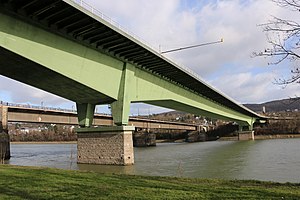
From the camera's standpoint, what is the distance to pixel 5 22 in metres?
20.7

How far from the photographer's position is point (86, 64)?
28.0m

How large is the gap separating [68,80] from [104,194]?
1892cm

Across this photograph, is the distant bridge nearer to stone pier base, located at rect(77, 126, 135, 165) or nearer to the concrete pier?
stone pier base, located at rect(77, 126, 135, 165)

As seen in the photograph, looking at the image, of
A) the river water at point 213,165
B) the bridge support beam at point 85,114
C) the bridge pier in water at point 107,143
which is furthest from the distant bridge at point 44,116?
→ the bridge pier in water at point 107,143

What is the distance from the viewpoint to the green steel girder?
71.8 ft

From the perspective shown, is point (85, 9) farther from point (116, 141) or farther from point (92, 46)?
point (116, 141)

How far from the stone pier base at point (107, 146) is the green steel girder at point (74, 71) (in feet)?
5.15

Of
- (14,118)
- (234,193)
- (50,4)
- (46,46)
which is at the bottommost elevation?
(234,193)

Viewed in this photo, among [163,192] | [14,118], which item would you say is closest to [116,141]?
[163,192]

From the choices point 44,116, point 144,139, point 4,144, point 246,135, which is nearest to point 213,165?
point 4,144

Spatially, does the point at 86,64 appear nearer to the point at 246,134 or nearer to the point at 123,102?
the point at 123,102

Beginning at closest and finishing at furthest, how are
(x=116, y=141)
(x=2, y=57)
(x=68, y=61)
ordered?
(x=2, y=57)
(x=68, y=61)
(x=116, y=141)

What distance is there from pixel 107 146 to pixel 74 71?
27.9 ft

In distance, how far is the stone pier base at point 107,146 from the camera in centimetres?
3042
